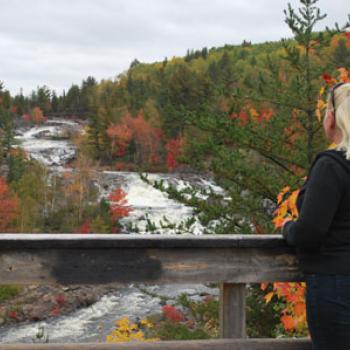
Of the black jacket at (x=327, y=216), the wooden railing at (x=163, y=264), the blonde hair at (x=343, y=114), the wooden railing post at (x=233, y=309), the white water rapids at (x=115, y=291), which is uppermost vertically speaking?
the blonde hair at (x=343, y=114)

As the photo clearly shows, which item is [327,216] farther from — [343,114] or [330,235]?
[343,114]

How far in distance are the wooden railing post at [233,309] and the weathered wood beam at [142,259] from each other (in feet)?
0.17

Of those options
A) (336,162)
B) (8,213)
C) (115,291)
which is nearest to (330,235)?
(336,162)

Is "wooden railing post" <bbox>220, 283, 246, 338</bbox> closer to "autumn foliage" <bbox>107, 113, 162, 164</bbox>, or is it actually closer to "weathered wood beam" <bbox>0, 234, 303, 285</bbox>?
"weathered wood beam" <bbox>0, 234, 303, 285</bbox>

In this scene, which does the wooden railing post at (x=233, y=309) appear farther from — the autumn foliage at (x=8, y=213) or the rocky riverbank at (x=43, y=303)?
the autumn foliage at (x=8, y=213)

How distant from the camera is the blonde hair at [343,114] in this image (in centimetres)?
229

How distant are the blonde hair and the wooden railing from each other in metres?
0.65

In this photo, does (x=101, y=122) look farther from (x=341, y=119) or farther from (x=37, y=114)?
(x=341, y=119)

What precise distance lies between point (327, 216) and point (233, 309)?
2.45 ft

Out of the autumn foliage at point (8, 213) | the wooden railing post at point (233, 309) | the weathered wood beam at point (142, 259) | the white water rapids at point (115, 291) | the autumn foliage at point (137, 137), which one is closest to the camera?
the weathered wood beam at point (142, 259)

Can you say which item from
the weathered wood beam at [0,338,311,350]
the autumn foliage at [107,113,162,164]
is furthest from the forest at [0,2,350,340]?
the autumn foliage at [107,113,162,164]

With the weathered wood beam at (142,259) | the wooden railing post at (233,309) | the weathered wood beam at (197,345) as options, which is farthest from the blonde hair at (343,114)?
the weathered wood beam at (197,345)

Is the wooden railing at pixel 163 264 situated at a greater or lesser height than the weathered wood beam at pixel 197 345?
greater

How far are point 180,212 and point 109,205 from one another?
6.05m
